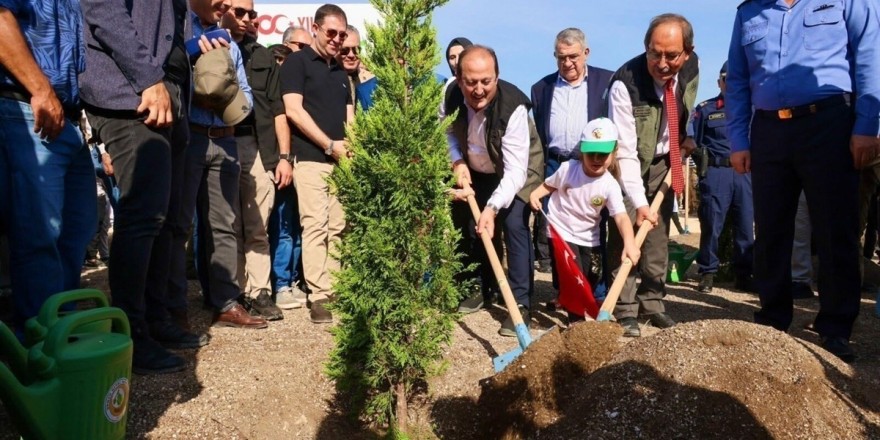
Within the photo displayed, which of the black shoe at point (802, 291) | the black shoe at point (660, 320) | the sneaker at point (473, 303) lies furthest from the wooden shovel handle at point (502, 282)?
the black shoe at point (802, 291)

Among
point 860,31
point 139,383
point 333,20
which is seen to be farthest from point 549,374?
point 333,20

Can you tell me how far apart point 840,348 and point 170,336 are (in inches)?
156

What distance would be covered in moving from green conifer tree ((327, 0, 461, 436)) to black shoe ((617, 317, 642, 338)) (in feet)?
5.69

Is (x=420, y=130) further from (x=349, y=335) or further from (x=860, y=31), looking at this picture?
(x=860, y=31)

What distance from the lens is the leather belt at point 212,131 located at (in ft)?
15.2

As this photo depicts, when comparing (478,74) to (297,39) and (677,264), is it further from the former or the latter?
(677,264)

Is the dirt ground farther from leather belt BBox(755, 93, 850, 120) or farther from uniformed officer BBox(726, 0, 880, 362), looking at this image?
leather belt BBox(755, 93, 850, 120)

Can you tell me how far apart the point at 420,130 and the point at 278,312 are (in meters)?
2.26

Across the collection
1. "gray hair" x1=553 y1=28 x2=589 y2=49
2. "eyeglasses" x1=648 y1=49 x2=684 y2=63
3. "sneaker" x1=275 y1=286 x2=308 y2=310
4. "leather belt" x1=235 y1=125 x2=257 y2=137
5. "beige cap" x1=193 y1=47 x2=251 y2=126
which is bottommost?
"sneaker" x1=275 y1=286 x2=308 y2=310

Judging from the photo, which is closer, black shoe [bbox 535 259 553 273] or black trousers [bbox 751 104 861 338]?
black trousers [bbox 751 104 861 338]

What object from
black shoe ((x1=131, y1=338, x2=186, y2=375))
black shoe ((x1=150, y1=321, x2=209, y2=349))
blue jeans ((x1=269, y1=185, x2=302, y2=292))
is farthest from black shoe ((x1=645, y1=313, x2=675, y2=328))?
black shoe ((x1=131, y1=338, x2=186, y2=375))

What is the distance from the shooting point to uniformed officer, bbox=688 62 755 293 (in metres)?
7.71

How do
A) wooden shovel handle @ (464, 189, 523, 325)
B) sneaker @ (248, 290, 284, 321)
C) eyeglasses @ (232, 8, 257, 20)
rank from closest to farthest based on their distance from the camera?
wooden shovel handle @ (464, 189, 523, 325), sneaker @ (248, 290, 284, 321), eyeglasses @ (232, 8, 257, 20)

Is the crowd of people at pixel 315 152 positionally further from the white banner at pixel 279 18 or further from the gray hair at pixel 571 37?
the white banner at pixel 279 18
